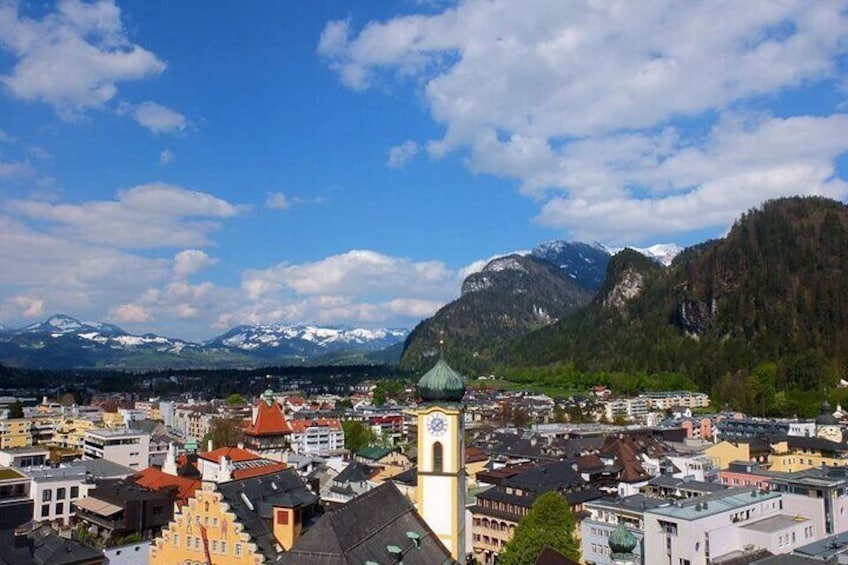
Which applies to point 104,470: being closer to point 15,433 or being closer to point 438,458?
point 15,433

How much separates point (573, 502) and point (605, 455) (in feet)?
74.7

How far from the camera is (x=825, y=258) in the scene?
193375 millimetres

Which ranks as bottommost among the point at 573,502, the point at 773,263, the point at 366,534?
the point at 573,502

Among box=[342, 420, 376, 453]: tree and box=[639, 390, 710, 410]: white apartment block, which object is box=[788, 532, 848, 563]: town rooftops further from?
box=[639, 390, 710, 410]: white apartment block

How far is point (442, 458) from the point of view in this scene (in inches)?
1366

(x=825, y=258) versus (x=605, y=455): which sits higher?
(x=825, y=258)

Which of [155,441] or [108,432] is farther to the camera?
[155,441]

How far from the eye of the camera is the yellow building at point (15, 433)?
102375mm

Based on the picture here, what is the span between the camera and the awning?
54688 millimetres

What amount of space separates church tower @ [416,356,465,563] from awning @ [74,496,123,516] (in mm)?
30183

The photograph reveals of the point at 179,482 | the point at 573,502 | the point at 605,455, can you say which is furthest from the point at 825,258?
the point at 179,482

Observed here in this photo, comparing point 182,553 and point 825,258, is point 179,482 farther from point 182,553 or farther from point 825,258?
point 825,258

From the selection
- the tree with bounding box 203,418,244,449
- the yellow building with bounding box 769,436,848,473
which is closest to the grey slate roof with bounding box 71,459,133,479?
the tree with bounding box 203,418,244,449

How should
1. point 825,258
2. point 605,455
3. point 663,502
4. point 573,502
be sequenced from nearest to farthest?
point 663,502 < point 573,502 < point 605,455 < point 825,258
